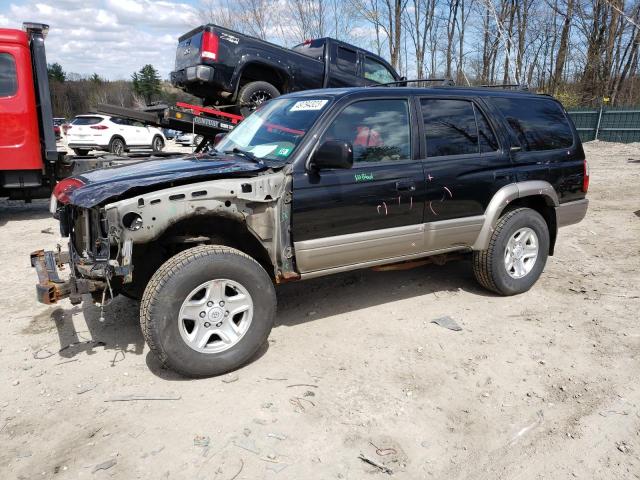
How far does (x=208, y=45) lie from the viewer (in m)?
8.64

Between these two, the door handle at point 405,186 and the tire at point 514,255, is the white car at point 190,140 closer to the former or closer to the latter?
the door handle at point 405,186

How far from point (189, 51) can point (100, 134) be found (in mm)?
12140

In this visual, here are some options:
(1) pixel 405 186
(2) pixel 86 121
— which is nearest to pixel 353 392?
(1) pixel 405 186

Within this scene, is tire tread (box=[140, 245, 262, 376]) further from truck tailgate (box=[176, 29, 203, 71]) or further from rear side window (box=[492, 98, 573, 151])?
truck tailgate (box=[176, 29, 203, 71])

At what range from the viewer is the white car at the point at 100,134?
19.2m

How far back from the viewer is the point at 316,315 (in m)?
4.44

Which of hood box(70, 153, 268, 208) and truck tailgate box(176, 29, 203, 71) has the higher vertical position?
truck tailgate box(176, 29, 203, 71)

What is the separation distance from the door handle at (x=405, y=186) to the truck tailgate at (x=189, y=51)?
6.15 meters

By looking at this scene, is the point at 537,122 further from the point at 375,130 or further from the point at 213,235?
the point at 213,235

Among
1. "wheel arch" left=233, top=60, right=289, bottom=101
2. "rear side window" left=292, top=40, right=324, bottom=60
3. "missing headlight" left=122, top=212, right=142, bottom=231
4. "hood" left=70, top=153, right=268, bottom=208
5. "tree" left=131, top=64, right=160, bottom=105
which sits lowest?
"missing headlight" left=122, top=212, right=142, bottom=231

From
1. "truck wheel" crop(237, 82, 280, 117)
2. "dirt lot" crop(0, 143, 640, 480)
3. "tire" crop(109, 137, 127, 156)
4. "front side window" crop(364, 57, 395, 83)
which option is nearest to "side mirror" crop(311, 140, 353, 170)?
"dirt lot" crop(0, 143, 640, 480)

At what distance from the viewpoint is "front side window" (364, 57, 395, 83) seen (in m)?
10.6

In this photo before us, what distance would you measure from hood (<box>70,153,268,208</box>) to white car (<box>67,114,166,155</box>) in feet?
50.9

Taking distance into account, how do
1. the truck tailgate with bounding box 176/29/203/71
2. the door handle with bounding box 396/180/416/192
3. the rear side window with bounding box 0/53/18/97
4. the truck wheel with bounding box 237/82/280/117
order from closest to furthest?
the door handle with bounding box 396/180/416/192 → the rear side window with bounding box 0/53/18/97 → the truck tailgate with bounding box 176/29/203/71 → the truck wheel with bounding box 237/82/280/117
